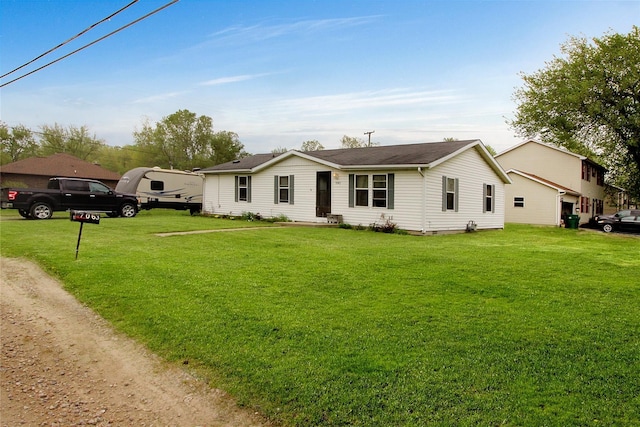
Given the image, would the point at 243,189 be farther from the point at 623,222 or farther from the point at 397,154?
the point at 623,222

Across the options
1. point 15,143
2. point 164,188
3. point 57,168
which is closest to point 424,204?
point 164,188

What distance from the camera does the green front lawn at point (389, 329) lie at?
10.0ft

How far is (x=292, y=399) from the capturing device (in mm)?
3168

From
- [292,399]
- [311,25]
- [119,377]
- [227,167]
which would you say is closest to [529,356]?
[292,399]

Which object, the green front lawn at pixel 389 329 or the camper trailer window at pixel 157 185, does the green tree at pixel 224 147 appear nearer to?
the camper trailer window at pixel 157 185

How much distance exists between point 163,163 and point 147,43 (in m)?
36.4

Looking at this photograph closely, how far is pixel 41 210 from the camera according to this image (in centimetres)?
1797

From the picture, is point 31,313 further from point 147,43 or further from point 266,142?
point 266,142

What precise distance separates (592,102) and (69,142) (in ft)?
174

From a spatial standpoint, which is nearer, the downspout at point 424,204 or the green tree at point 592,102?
the downspout at point 424,204

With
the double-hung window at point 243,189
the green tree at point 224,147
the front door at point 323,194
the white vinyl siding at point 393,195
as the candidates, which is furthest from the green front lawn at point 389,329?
the green tree at point 224,147

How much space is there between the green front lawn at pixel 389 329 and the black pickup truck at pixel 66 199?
10.9 meters

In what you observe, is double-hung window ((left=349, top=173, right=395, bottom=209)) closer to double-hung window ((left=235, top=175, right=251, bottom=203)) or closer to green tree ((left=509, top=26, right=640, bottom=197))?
double-hung window ((left=235, top=175, right=251, bottom=203))

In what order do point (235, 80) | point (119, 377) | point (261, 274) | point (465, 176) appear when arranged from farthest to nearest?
point (235, 80)
point (465, 176)
point (261, 274)
point (119, 377)
